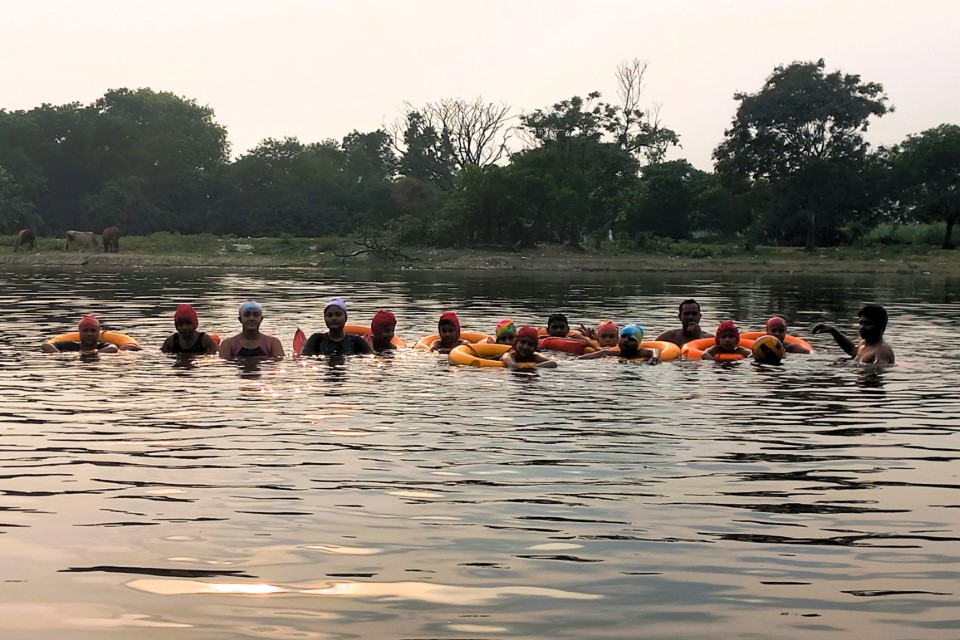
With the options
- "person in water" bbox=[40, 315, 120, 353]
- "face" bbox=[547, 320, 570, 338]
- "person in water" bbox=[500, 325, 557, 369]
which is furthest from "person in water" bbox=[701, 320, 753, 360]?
"person in water" bbox=[40, 315, 120, 353]

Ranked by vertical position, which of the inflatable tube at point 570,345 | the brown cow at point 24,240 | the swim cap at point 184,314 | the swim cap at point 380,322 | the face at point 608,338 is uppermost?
the brown cow at point 24,240

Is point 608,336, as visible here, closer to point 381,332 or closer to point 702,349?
point 702,349

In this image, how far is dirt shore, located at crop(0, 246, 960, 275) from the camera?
62.8 meters

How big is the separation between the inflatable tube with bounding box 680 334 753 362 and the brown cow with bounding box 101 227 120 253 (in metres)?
52.2

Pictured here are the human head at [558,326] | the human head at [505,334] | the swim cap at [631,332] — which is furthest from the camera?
the human head at [558,326]

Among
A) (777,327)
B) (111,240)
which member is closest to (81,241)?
(111,240)

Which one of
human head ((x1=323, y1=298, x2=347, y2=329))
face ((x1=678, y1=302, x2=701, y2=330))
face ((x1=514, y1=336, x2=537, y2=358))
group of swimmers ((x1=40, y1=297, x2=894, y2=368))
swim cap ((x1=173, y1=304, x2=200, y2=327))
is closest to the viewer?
face ((x1=514, y1=336, x2=537, y2=358))

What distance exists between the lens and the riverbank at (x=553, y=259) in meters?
62.9

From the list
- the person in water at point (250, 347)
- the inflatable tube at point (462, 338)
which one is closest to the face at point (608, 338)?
the inflatable tube at point (462, 338)

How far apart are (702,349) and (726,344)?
0.68 m

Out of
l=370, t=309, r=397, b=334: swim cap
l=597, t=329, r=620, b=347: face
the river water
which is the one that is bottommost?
the river water

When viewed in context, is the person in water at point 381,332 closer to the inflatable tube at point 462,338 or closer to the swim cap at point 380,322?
the swim cap at point 380,322

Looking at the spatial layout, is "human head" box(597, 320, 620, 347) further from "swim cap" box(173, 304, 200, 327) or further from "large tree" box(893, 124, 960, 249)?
"large tree" box(893, 124, 960, 249)

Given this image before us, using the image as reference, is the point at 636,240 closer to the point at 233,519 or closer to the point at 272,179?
the point at 272,179
